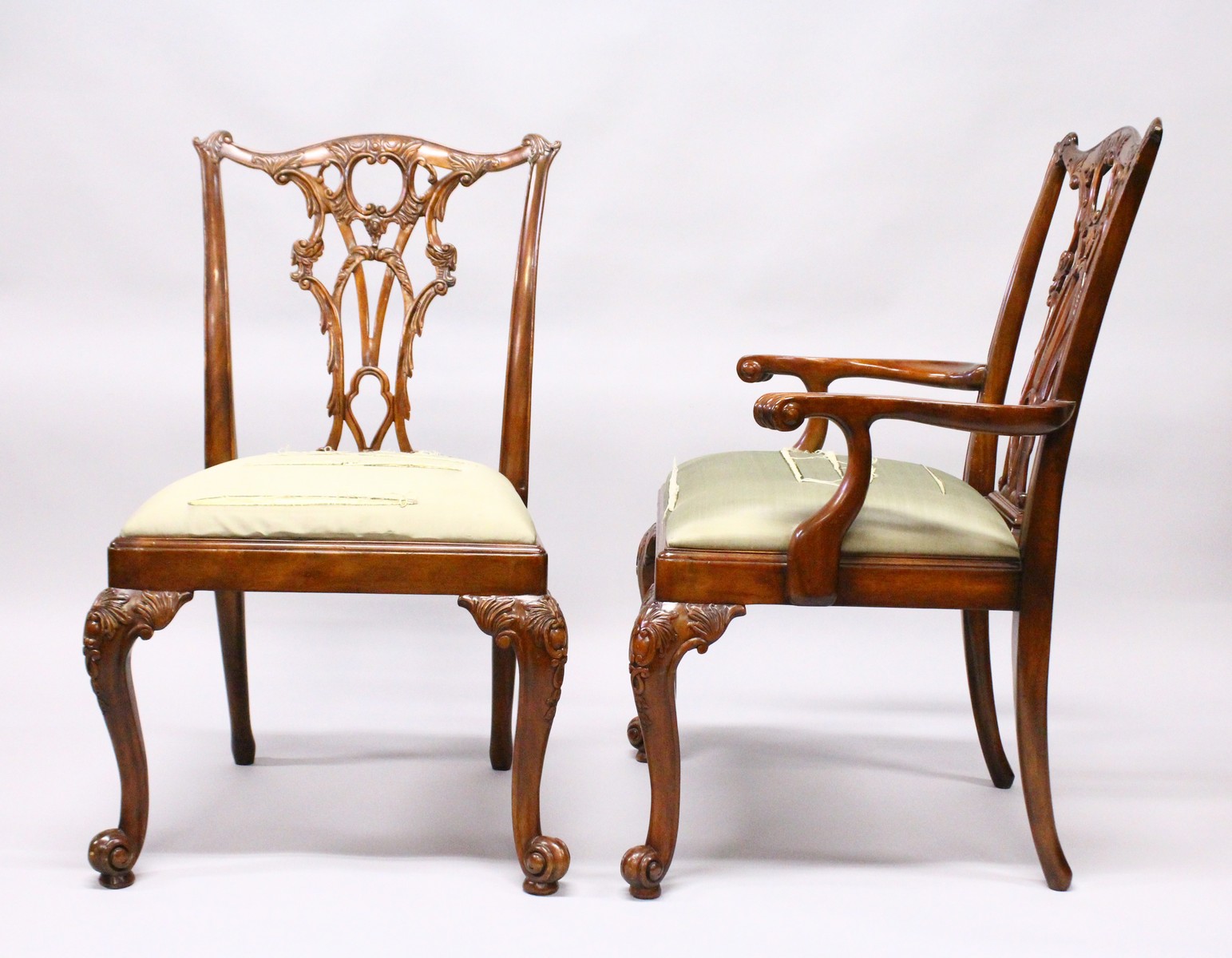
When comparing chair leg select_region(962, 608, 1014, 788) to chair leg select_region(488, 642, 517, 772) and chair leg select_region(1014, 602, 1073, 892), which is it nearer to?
chair leg select_region(1014, 602, 1073, 892)

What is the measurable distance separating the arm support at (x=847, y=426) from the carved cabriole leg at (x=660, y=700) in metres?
0.14

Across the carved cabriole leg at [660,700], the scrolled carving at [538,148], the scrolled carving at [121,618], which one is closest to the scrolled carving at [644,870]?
the carved cabriole leg at [660,700]

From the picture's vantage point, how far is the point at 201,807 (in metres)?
2.69

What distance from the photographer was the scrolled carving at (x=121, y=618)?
2.25m

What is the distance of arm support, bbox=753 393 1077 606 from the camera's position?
7.09 ft

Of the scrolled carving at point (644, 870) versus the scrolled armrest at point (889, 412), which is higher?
the scrolled armrest at point (889, 412)

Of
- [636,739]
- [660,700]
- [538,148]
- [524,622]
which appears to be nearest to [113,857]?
[524,622]

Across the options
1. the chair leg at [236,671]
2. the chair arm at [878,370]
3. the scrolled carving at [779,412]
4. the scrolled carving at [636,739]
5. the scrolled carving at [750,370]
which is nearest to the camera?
the scrolled carving at [779,412]

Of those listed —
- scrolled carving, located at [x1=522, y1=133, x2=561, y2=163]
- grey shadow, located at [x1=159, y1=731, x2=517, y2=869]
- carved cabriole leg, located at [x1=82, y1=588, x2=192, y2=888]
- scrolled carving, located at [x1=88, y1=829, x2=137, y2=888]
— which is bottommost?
grey shadow, located at [x1=159, y1=731, x2=517, y2=869]

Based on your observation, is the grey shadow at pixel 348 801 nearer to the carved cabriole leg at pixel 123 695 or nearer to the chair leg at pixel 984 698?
the carved cabriole leg at pixel 123 695

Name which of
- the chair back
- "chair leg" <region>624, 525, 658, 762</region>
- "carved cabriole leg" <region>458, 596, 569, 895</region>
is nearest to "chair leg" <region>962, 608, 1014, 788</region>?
the chair back

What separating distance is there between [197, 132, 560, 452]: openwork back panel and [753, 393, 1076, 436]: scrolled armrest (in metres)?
0.95

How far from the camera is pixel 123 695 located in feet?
7.55

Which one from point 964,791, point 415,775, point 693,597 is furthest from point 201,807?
point 964,791
